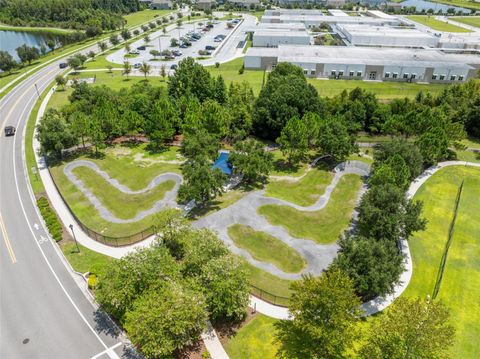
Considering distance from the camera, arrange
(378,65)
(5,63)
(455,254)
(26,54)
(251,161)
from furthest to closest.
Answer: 1. (26,54)
2. (5,63)
3. (378,65)
4. (251,161)
5. (455,254)

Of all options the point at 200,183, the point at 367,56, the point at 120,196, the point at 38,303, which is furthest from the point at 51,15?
the point at 38,303

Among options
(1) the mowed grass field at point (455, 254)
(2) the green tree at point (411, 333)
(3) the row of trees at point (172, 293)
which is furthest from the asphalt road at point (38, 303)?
(1) the mowed grass field at point (455, 254)

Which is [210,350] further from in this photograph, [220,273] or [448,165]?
[448,165]

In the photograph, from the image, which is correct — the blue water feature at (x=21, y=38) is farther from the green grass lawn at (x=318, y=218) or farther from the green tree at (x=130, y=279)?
the green tree at (x=130, y=279)

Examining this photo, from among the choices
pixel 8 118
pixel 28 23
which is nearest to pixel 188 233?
pixel 8 118

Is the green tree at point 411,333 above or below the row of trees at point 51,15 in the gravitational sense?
below

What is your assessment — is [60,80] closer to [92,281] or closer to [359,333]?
[92,281]

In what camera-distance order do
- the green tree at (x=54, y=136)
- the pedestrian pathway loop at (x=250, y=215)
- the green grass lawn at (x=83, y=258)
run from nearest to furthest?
the green grass lawn at (x=83, y=258) → the pedestrian pathway loop at (x=250, y=215) → the green tree at (x=54, y=136)
